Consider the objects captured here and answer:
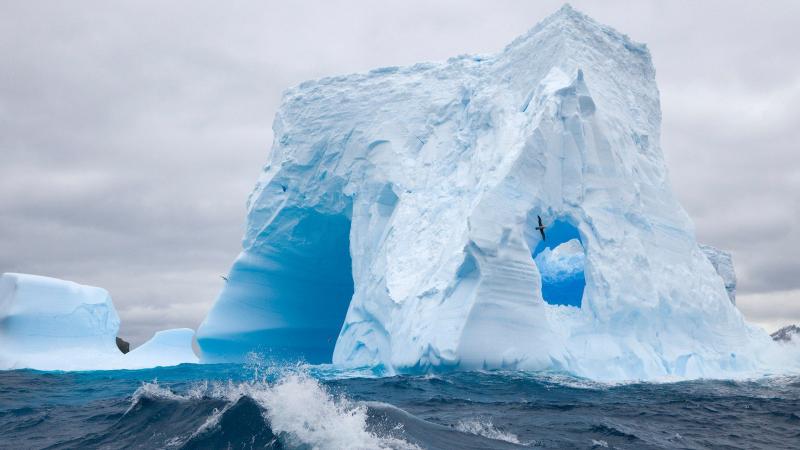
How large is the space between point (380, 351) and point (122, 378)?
5350mm

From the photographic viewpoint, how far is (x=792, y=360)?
1534cm

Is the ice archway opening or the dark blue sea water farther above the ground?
the ice archway opening

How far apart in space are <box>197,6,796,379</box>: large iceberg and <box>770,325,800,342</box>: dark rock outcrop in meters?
1.02

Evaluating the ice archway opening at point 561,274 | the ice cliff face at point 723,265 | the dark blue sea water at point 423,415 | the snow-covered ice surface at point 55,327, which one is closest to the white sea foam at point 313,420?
the dark blue sea water at point 423,415

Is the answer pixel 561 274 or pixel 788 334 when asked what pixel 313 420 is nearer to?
pixel 561 274

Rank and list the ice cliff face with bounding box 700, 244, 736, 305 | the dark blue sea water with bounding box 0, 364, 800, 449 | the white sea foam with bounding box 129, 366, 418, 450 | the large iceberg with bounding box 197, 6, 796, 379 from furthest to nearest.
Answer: the ice cliff face with bounding box 700, 244, 736, 305 → the large iceberg with bounding box 197, 6, 796, 379 → the dark blue sea water with bounding box 0, 364, 800, 449 → the white sea foam with bounding box 129, 366, 418, 450

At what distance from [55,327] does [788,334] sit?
18066 mm

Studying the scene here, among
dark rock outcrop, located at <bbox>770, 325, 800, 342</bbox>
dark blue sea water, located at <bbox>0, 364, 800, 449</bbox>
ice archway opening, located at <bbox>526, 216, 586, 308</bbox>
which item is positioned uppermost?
ice archway opening, located at <bbox>526, 216, 586, 308</bbox>

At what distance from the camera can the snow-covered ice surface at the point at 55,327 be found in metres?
17.4

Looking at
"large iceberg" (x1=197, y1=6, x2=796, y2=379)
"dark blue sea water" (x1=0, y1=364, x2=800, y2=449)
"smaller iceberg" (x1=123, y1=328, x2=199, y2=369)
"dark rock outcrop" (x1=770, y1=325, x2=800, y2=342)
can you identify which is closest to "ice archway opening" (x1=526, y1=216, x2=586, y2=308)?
"large iceberg" (x1=197, y1=6, x2=796, y2=379)

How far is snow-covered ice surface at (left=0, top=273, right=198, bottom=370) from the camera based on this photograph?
17.4 meters

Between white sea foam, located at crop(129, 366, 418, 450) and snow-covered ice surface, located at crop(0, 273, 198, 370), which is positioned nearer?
white sea foam, located at crop(129, 366, 418, 450)

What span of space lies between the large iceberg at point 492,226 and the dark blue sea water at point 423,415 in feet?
5.18

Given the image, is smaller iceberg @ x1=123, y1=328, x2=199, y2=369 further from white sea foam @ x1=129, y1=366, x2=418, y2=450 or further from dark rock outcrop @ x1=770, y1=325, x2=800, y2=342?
dark rock outcrop @ x1=770, y1=325, x2=800, y2=342
